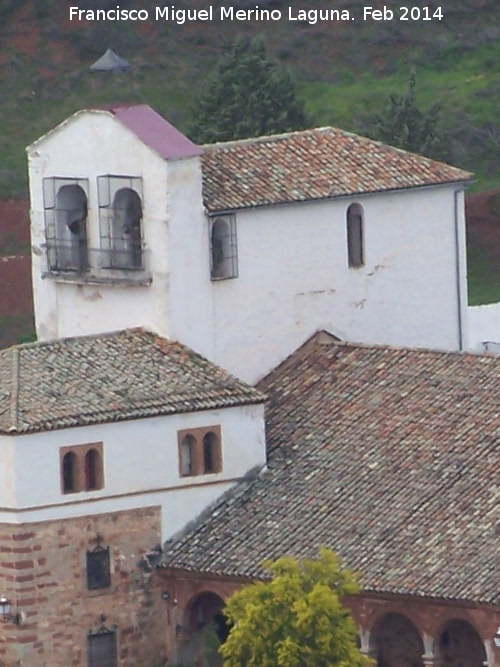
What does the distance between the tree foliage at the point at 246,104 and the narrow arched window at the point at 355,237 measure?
60.6 feet

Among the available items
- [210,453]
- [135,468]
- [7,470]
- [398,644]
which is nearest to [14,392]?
[7,470]

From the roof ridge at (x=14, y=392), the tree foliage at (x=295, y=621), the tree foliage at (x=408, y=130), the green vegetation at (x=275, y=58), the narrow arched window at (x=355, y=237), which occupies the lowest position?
the tree foliage at (x=295, y=621)

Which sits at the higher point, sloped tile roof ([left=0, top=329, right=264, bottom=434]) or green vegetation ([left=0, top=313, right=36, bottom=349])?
green vegetation ([left=0, top=313, right=36, bottom=349])

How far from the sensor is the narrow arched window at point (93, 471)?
40.0 meters

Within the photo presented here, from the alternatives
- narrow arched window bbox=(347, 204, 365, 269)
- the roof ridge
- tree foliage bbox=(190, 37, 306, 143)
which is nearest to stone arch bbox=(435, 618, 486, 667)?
the roof ridge

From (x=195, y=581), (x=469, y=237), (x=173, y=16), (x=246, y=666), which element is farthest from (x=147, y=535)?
(x=173, y=16)

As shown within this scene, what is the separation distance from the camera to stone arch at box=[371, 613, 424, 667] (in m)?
39.3

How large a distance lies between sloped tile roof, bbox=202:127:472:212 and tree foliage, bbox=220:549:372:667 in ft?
25.0

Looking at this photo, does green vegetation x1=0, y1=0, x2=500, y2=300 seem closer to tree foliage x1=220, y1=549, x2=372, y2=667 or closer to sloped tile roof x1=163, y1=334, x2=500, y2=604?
sloped tile roof x1=163, y1=334, x2=500, y2=604

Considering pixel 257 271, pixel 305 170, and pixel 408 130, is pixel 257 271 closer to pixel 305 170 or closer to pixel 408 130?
pixel 305 170

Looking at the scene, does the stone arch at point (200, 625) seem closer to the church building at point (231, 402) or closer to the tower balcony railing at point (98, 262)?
the church building at point (231, 402)

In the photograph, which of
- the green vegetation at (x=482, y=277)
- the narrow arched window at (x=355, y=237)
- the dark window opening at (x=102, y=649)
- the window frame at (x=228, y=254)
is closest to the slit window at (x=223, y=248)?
the window frame at (x=228, y=254)

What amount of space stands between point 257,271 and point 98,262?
2496mm

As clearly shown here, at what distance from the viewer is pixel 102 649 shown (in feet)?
133
